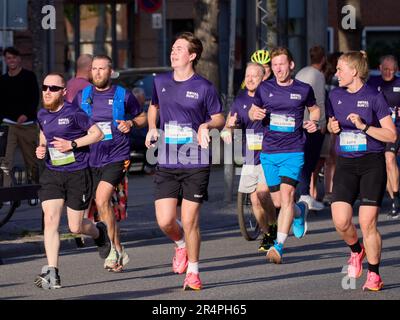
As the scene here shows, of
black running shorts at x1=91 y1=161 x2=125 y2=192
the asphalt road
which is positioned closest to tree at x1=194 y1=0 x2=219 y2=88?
the asphalt road

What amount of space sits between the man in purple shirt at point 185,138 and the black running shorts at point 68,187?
0.67m

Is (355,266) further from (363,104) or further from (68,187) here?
(68,187)

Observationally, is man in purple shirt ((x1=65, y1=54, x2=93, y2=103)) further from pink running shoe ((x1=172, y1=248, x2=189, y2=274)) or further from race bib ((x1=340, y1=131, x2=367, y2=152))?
race bib ((x1=340, y1=131, x2=367, y2=152))

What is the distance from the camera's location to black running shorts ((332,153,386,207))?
37.9 feet

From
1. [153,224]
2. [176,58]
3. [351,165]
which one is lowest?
[153,224]

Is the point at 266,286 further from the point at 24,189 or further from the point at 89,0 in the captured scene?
the point at 89,0

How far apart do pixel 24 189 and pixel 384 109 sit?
15.6ft

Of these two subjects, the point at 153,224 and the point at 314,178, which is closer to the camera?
the point at 153,224

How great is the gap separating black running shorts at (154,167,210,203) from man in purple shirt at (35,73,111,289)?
2.32ft

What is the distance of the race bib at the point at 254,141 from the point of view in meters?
14.8

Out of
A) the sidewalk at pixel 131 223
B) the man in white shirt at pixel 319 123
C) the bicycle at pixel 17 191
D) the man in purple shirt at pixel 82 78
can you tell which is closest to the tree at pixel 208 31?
the sidewalk at pixel 131 223

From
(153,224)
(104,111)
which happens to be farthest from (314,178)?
(104,111)

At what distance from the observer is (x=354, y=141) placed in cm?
1166
